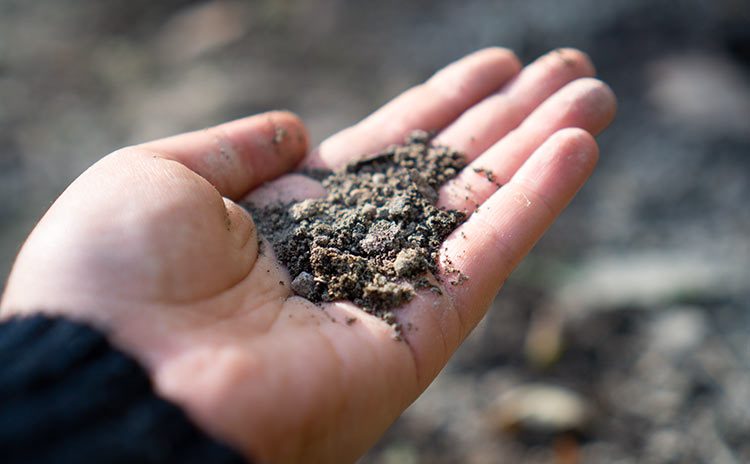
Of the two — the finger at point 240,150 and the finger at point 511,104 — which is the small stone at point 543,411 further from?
the finger at point 240,150

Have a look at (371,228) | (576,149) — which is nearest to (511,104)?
(576,149)

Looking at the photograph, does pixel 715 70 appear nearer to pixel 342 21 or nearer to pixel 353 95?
pixel 353 95

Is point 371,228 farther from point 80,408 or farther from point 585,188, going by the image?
point 585,188

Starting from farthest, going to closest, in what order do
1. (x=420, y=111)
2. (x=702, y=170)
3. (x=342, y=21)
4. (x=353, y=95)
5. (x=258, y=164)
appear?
(x=342, y=21) → (x=353, y=95) → (x=702, y=170) → (x=420, y=111) → (x=258, y=164)

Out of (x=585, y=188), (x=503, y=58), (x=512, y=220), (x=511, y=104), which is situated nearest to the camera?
(x=512, y=220)

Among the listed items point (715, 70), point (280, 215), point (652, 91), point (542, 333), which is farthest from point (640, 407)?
point (715, 70)

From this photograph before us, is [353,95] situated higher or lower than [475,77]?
lower

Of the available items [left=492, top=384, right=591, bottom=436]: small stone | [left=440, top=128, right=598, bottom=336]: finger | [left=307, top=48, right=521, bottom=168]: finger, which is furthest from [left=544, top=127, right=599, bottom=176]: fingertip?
[left=492, top=384, right=591, bottom=436]: small stone
